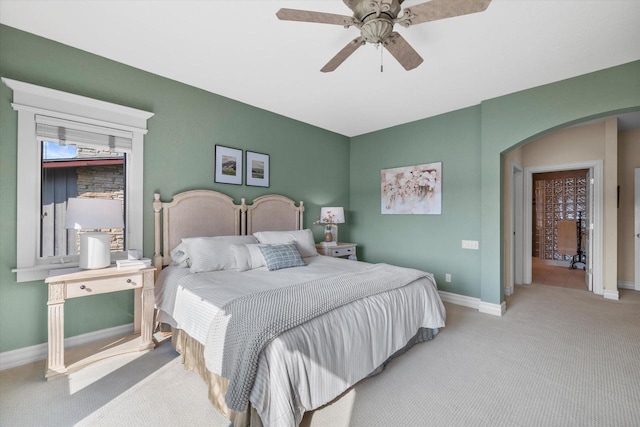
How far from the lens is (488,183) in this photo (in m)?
3.65

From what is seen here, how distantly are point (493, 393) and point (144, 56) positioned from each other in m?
4.05

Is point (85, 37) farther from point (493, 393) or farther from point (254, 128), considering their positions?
point (493, 393)

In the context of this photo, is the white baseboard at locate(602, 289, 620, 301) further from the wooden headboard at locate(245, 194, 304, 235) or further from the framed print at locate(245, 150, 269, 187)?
the framed print at locate(245, 150, 269, 187)

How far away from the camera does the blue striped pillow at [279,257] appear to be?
2916mm

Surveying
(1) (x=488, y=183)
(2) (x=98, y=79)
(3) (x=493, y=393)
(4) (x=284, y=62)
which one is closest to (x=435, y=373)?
(3) (x=493, y=393)

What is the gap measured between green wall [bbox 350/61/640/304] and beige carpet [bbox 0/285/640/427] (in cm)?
115

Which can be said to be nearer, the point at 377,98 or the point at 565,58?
the point at 565,58

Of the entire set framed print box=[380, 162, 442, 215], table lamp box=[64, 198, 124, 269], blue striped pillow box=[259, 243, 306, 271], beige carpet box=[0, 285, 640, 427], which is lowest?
beige carpet box=[0, 285, 640, 427]

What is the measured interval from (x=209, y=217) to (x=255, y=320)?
2.12m

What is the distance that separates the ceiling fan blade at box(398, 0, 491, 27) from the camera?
1.47 metres

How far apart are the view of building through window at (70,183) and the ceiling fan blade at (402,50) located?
2.74 m

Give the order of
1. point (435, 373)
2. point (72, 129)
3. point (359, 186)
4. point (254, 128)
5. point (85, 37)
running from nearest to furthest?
1. point (435, 373)
2. point (85, 37)
3. point (72, 129)
4. point (254, 128)
5. point (359, 186)

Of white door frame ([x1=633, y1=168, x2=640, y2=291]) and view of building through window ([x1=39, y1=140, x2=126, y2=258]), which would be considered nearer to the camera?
view of building through window ([x1=39, y1=140, x2=126, y2=258])

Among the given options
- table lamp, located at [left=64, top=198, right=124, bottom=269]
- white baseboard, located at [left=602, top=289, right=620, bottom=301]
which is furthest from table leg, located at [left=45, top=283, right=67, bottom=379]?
white baseboard, located at [left=602, top=289, right=620, bottom=301]
